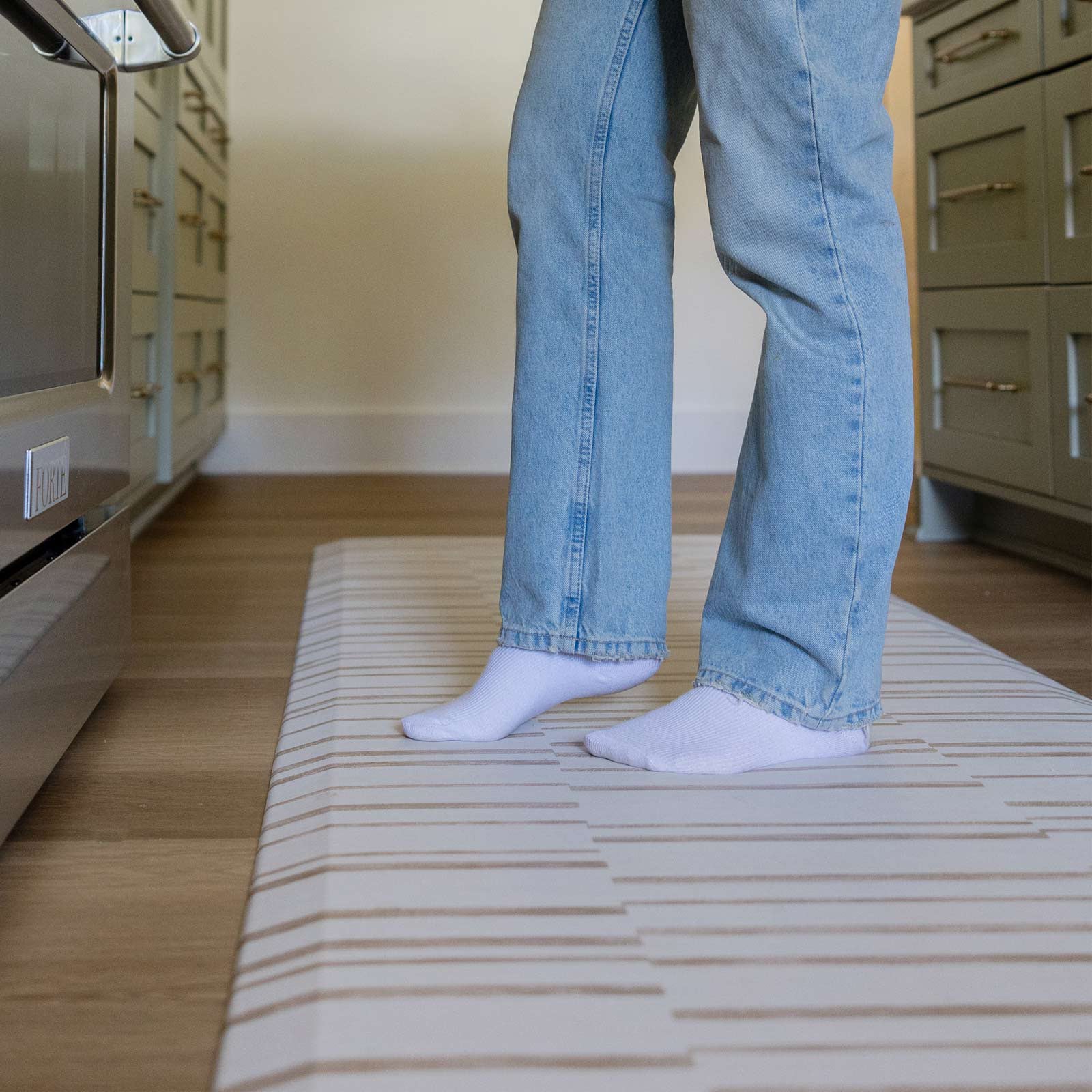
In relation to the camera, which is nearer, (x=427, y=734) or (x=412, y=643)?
(x=427, y=734)

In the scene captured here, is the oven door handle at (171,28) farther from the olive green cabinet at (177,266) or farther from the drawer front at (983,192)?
the drawer front at (983,192)

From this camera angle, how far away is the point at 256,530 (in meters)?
2.41

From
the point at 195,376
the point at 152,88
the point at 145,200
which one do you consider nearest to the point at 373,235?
the point at 195,376

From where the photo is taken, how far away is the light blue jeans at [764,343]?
2.88 feet

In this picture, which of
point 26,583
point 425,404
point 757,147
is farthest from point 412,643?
point 425,404

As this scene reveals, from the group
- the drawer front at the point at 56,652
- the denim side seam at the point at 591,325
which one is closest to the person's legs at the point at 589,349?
the denim side seam at the point at 591,325

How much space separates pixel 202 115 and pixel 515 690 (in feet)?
6.88

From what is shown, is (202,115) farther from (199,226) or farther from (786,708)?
(786,708)

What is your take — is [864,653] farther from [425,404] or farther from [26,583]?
[425,404]

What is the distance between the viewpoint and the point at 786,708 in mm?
936

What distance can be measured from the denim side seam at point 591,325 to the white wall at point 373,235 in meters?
2.52

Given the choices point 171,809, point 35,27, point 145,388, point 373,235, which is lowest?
point 171,809

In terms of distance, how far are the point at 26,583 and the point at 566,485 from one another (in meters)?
0.41

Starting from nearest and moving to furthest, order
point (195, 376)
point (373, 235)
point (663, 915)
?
point (663, 915) → point (195, 376) → point (373, 235)
